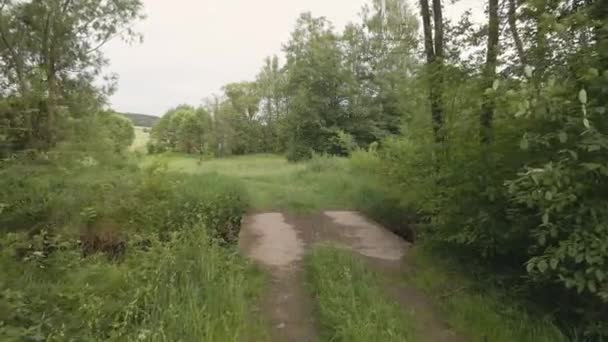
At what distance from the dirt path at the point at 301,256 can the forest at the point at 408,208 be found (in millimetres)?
153

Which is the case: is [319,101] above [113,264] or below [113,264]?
above

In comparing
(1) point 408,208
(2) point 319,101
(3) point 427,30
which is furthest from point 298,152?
(3) point 427,30

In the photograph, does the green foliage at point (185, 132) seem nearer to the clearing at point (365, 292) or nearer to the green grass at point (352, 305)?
the clearing at point (365, 292)

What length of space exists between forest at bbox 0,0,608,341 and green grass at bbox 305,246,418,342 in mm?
19

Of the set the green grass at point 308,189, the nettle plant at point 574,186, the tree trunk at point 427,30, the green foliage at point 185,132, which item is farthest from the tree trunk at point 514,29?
the green foliage at point 185,132

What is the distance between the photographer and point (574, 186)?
213cm

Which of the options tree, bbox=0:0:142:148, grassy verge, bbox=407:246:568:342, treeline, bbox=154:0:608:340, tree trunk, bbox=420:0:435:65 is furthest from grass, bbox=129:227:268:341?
tree, bbox=0:0:142:148

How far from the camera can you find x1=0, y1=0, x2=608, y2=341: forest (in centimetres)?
218

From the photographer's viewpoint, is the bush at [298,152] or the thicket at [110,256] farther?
the bush at [298,152]

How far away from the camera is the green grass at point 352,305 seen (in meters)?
2.49

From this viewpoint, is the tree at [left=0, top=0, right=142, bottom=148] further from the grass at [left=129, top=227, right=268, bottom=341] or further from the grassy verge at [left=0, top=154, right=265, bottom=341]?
the grass at [left=129, top=227, right=268, bottom=341]

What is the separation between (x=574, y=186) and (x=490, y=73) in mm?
1362

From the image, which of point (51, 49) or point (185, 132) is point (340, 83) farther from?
point (185, 132)

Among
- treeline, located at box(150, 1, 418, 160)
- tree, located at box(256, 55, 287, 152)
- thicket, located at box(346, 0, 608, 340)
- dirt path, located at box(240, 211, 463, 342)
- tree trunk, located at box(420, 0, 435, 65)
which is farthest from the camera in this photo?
tree, located at box(256, 55, 287, 152)
